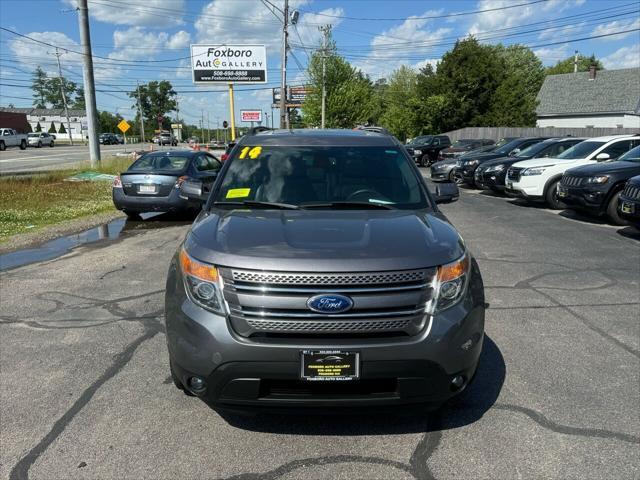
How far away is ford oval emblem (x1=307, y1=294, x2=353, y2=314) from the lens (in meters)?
2.61

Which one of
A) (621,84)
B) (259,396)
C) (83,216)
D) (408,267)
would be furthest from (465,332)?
(621,84)

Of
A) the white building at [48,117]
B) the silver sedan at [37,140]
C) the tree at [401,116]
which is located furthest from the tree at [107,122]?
the tree at [401,116]

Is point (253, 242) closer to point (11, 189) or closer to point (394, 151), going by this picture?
point (394, 151)

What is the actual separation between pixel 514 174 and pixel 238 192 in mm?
11356

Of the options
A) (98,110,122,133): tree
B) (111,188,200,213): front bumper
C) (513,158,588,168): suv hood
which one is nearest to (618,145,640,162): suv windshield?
(513,158,588,168): suv hood

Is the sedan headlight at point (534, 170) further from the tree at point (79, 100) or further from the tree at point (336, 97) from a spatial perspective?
the tree at point (79, 100)

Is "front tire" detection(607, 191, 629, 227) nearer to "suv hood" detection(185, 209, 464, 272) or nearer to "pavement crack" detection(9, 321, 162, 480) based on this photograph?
"suv hood" detection(185, 209, 464, 272)

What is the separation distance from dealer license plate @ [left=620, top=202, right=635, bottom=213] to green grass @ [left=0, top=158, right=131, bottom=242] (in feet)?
35.7

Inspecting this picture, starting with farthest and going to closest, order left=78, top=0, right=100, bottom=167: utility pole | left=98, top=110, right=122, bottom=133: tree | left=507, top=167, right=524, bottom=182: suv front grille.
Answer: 1. left=98, top=110, right=122, bottom=133: tree
2. left=78, top=0, right=100, bottom=167: utility pole
3. left=507, top=167, right=524, bottom=182: suv front grille

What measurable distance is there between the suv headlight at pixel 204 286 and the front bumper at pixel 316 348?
1.9 inches

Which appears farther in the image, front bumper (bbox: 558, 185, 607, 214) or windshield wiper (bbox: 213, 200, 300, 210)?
front bumper (bbox: 558, 185, 607, 214)

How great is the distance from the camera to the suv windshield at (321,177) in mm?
3822

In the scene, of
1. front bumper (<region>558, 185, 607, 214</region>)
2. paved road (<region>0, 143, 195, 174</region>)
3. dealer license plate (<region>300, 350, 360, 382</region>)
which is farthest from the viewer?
paved road (<region>0, 143, 195, 174</region>)

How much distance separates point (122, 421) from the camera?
3.22 metres
